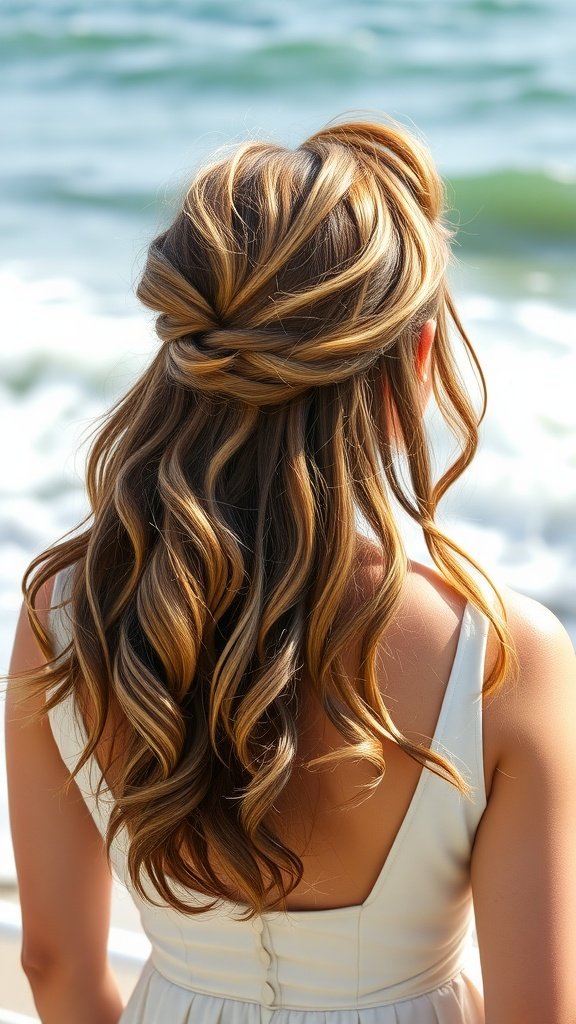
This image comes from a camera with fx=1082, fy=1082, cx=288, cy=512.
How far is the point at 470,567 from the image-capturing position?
41.7 inches

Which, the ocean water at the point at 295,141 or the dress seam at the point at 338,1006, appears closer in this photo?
the dress seam at the point at 338,1006

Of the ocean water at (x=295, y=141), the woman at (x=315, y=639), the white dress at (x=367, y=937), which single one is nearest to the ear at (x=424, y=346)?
the woman at (x=315, y=639)

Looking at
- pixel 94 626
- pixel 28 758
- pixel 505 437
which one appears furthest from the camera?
pixel 505 437

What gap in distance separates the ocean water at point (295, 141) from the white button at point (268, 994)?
1617mm

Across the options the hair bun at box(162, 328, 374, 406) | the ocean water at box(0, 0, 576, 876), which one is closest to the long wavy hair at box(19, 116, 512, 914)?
the hair bun at box(162, 328, 374, 406)

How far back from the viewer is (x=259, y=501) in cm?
101

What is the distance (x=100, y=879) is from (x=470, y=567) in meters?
0.60

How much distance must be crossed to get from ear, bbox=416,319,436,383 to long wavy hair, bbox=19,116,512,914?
0.06 feet

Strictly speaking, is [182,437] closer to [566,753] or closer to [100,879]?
[566,753]

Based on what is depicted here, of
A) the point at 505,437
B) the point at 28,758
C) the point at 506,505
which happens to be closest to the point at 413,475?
the point at 28,758

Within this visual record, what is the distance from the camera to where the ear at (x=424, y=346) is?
3.45 feet

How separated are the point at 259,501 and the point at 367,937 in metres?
0.46

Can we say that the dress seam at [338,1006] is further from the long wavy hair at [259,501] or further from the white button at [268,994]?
the long wavy hair at [259,501]

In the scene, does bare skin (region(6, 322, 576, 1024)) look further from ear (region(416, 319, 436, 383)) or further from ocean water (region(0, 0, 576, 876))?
ocean water (region(0, 0, 576, 876))
